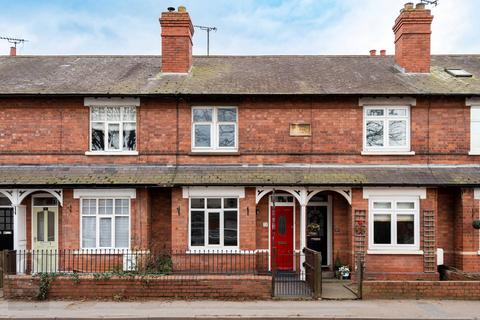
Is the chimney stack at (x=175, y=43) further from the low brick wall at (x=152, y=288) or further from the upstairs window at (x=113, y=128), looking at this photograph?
the low brick wall at (x=152, y=288)

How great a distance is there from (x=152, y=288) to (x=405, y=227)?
8.22 m

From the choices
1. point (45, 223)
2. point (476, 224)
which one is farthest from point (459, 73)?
point (45, 223)

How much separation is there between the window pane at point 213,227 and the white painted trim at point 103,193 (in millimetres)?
2516

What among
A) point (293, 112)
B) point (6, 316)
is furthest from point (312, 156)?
point (6, 316)

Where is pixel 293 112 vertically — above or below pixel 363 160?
above

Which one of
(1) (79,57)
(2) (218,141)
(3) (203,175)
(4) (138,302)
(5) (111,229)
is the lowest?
(4) (138,302)

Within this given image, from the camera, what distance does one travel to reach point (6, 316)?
11359 mm

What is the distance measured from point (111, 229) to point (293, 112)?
22.9ft

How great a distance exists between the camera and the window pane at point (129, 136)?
17.0 m

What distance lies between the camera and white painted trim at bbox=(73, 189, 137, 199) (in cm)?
1628

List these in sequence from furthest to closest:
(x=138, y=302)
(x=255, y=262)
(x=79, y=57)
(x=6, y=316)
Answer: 1. (x=79, y=57)
2. (x=255, y=262)
3. (x=138, y=302)
4. (x=6, y=316)

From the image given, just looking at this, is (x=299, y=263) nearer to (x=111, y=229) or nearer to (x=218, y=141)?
(x=218, y=141)

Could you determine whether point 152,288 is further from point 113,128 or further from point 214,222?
point 113,128

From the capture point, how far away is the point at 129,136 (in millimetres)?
17062
